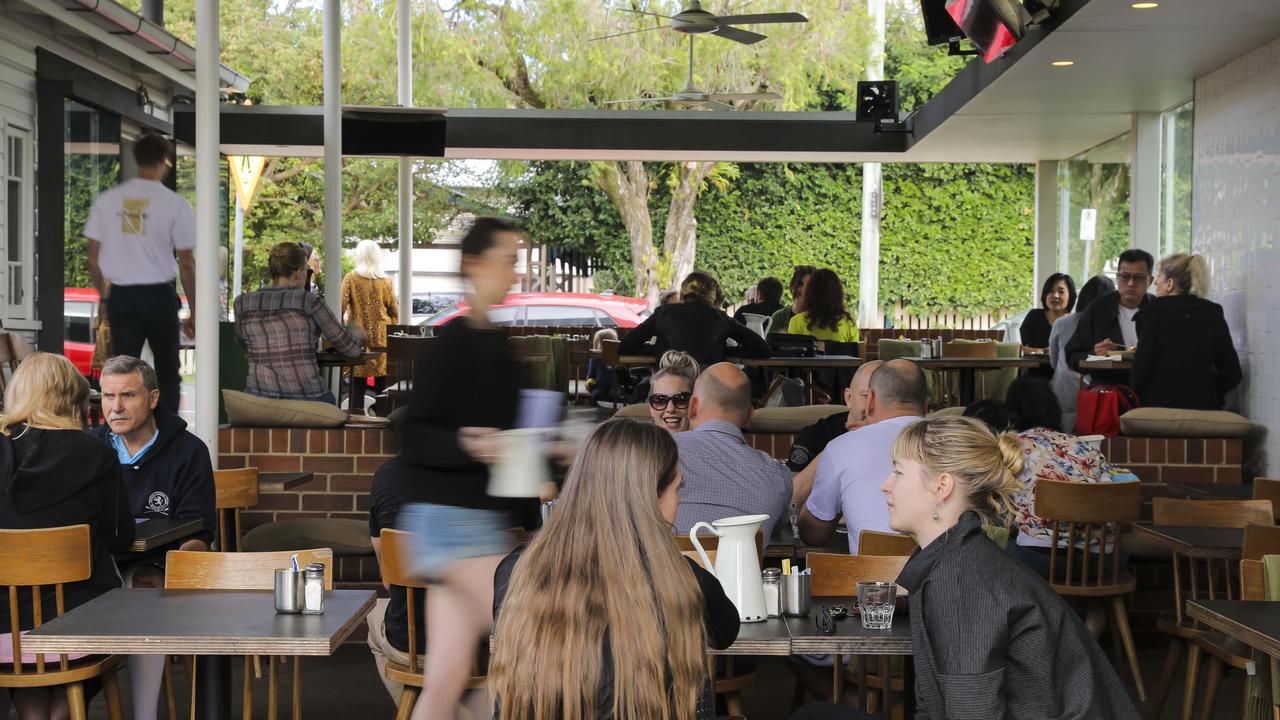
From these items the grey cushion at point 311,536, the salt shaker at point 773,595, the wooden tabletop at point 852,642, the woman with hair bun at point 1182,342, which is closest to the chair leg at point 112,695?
the grey cushion at point 311,536

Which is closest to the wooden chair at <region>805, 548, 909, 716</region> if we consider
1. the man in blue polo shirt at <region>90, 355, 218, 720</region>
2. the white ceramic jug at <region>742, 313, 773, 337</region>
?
the man in blue polo shirt at <region>90, 355, 218, 720</region>

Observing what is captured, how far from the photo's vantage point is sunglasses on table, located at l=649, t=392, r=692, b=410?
5375mm

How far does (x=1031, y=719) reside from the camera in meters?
2.53

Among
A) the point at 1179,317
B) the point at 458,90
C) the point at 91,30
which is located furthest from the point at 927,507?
the point at 458,90

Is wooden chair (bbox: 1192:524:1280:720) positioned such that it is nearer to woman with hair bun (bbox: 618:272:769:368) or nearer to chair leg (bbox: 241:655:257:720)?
chair leg (bbox: 241:655:257:720)

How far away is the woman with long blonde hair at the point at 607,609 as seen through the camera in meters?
2.36

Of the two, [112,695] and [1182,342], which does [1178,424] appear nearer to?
[1182,342]

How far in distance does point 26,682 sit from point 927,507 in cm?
252

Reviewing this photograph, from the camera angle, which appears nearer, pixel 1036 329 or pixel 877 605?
pixel 877 605

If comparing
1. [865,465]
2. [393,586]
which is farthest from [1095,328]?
[393,586]

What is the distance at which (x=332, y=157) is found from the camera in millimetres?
9117

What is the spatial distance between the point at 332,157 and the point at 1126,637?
583 centimetres

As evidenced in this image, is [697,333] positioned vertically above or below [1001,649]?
above

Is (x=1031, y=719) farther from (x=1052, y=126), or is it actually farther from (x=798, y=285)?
(x=1052, y=126)
